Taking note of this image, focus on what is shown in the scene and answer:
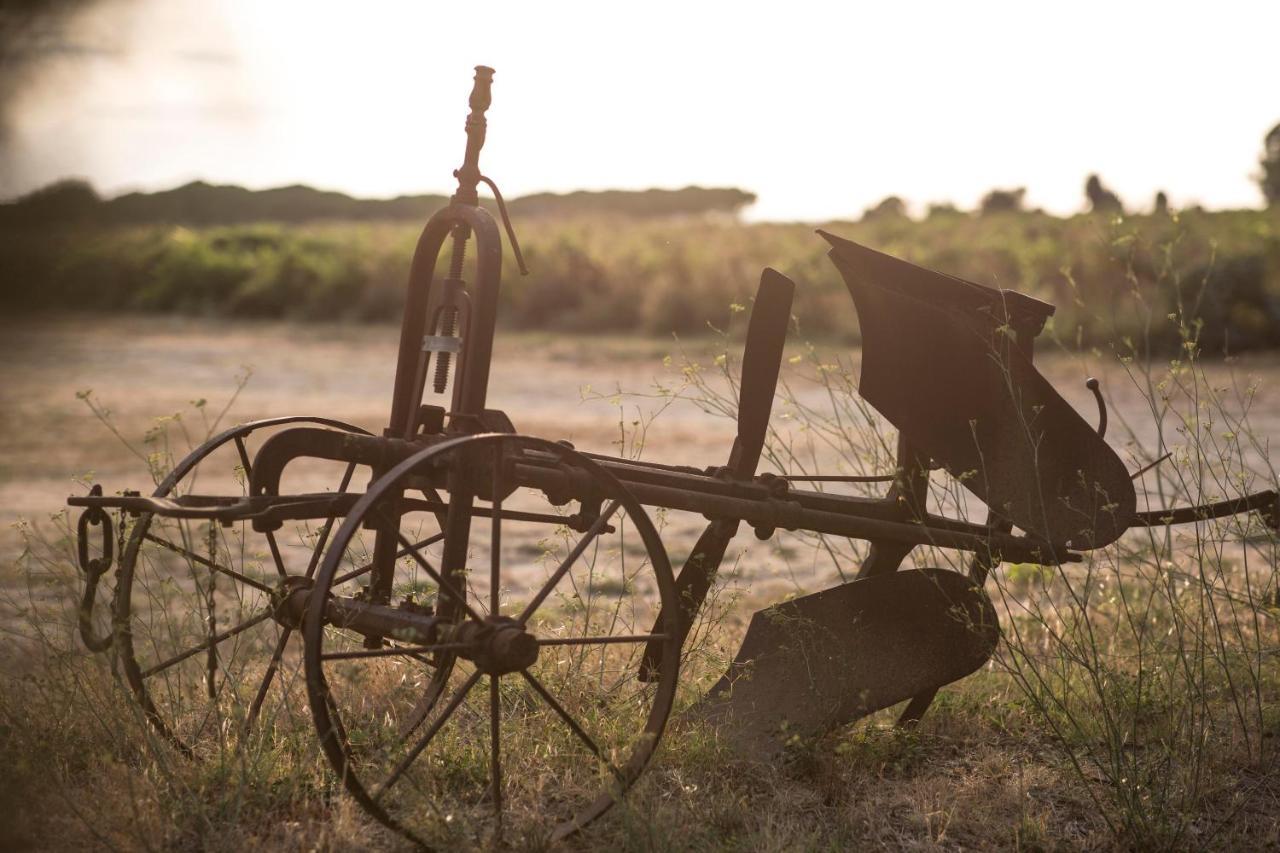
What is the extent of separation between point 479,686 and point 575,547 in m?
0.64

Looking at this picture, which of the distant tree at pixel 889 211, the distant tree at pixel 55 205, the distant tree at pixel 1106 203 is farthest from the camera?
the distant tree at pixel 889 211

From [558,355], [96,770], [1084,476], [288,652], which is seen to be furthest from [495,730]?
[558,355]

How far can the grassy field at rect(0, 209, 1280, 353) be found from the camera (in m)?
11.9

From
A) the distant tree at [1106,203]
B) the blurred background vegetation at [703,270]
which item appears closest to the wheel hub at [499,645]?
the distant tree at [1106,203]

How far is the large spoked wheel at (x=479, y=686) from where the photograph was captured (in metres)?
2.34

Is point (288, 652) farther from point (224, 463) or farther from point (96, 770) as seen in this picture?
point (224, 463)

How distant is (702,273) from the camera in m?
15.1

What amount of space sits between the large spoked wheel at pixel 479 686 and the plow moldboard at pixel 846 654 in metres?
0.25

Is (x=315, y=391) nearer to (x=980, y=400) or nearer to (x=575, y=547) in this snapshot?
(x=575, y=547)

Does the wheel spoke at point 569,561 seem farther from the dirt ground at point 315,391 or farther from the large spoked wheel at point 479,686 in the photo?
the dirt ground at point 315,391

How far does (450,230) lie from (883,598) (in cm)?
139

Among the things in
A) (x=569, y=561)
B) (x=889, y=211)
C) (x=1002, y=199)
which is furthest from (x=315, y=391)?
(x=1002, y=199)

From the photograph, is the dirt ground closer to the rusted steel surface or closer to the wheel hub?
the rusted steel surface

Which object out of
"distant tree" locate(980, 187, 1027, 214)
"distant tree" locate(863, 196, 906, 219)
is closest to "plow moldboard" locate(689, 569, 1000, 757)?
"distant tree" locate(863, 196, 906, 219)
